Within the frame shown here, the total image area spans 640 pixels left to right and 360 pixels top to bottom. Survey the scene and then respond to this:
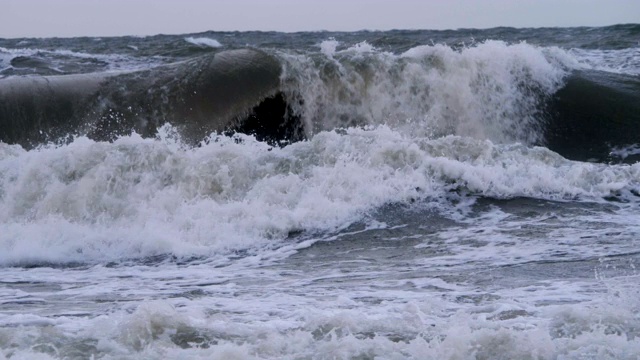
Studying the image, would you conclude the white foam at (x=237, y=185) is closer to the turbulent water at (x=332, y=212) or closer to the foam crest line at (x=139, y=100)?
the turbulent water at (x=332, y=212)

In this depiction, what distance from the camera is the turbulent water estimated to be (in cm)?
383

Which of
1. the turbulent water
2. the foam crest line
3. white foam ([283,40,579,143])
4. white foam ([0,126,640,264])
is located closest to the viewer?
the turbulent water

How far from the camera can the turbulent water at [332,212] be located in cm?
383

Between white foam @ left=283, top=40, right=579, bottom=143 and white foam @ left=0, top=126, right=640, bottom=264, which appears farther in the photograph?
white foam @ left=283, top=40, right=579, bottom=143

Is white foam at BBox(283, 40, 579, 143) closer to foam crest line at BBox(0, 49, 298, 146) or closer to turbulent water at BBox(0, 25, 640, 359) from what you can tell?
turbulent water at BBox(0, 25, 640, 359)

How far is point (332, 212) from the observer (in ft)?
23.1

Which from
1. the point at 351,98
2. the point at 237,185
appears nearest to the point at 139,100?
the point at 351,98

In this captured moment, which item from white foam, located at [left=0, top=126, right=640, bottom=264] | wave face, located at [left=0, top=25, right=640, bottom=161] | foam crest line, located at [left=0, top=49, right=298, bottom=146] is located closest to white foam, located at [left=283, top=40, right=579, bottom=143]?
wave face, located at [left=0, top=25, right=640, bottom=161]

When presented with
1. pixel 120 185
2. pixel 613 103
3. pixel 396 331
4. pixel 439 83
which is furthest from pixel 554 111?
pixel 396 331

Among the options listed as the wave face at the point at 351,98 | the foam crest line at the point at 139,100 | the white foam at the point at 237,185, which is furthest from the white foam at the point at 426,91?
the white foam at the point at 237,185

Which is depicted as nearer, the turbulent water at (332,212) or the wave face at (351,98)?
the turbulent water at (332,212)

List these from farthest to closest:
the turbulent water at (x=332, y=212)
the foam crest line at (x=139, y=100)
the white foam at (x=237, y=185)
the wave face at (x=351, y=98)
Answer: the wave face at (x=351, y=98) → the foam crest line at (x=139, y=100) → the white foam at (x=237, y=185) → the turbulent water at (x=332, y=212)

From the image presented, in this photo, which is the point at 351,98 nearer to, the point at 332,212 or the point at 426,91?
the point at 426,91

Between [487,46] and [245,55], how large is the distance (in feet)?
10.4
